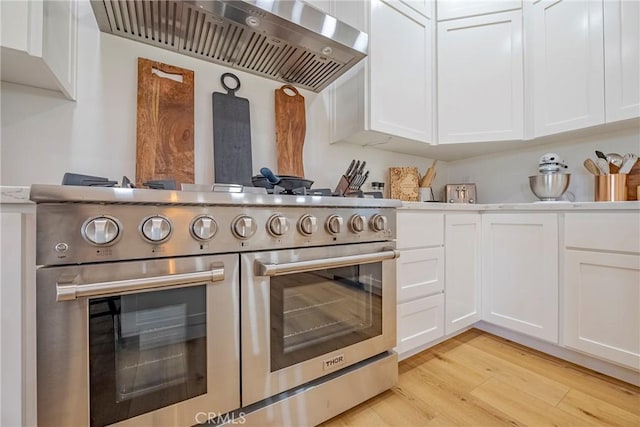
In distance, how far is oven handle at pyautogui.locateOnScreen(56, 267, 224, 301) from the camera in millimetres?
610

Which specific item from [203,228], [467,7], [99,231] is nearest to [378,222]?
[203,228]

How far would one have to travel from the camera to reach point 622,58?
4.64 feet

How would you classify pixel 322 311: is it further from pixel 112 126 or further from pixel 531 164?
pixel 531 164

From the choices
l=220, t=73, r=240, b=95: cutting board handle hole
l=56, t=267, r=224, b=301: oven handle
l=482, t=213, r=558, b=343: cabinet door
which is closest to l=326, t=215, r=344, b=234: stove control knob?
l=56, t=267, r=224, b=301: oven handle

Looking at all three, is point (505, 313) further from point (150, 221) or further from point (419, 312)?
point (150, 221)

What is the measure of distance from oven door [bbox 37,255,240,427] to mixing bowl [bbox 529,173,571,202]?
1942mm

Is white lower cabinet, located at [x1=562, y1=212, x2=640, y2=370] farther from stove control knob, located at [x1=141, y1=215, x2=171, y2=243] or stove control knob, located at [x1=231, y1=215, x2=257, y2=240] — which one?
stove control knob, located at [x1=141, y1=215, x2=171, y2=243]

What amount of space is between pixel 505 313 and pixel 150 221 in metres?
1.93

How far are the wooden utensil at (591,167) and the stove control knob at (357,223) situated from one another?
1.60 meters

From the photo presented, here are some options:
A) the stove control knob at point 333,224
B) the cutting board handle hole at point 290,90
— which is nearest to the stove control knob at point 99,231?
the stove control knob at point 333,224

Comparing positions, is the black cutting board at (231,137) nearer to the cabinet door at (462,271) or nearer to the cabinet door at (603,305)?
the cabinet door at (462,271)

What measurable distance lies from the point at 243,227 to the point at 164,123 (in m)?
0.79

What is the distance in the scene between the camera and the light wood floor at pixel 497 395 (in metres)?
1.04

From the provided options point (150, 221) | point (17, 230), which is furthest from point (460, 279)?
point (17, 230)
